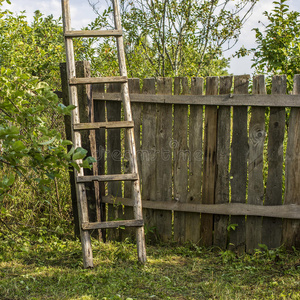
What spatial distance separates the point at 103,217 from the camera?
4.53m

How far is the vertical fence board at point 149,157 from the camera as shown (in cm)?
421

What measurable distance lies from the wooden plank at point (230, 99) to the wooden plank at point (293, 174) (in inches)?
4.9

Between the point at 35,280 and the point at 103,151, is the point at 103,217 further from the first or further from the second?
the point at 35,280

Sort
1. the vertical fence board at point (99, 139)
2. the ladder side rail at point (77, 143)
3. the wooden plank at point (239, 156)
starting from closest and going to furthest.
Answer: the ladder side rail at point (77, 143), the wooden plank at point (239, 156), the vertical fence board at point (99, 139)

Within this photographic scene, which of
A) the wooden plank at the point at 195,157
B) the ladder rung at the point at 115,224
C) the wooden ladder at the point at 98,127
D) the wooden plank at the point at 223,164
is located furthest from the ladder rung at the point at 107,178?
the wooden plank at the point at 223,164

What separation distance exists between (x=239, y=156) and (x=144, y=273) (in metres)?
1.55

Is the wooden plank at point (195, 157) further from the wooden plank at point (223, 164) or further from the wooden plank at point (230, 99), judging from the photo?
A: the wooden plank at point (223, 164)

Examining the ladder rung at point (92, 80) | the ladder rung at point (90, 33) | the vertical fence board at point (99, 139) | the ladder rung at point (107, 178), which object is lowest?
the ladder rung at point (107, 178)

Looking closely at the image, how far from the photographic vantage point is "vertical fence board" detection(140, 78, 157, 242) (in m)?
4.21

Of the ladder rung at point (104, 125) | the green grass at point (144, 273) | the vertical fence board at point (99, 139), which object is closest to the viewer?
the green grass at point (144, 273)

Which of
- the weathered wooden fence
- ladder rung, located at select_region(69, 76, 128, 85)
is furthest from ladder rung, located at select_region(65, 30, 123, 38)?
the weathered wooden fence

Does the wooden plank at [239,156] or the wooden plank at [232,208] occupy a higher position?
the wooden plank at [239,156]

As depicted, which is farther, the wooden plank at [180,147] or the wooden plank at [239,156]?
the wooden plank at [180,147]

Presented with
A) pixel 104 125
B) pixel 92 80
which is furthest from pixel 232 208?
pixel 92 80
